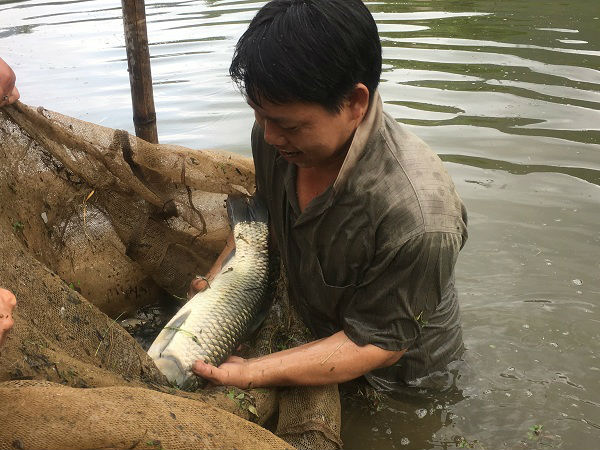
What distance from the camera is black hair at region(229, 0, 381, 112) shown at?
7.73ft

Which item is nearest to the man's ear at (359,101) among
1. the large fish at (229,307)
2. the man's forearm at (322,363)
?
the man's forearm at (322,363)

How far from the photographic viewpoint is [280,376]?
9.68 ft

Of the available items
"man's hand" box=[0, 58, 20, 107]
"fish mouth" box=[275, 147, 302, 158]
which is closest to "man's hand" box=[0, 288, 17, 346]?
"fish mouth" box=[275, 147, 302, 158]

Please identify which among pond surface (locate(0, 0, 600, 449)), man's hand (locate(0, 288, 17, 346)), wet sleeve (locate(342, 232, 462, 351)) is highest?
man's hand (locate(0, 288, 17, 346))

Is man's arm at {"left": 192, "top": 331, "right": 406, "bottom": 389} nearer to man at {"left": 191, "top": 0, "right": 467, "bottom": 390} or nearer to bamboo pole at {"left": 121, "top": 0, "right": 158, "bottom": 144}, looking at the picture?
man at {"left": 191, "top": 0, "right": 467, "bottom": 390}

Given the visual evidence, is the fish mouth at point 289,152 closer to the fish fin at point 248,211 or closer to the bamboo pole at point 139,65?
the fish fin at point 248,211

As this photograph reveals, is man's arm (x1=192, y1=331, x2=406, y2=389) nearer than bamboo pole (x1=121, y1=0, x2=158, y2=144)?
Yes

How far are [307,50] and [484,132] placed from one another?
495 centimetres

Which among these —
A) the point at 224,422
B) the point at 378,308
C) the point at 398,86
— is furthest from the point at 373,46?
the point at 398,86

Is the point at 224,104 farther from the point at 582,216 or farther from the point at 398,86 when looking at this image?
the point at 582,216

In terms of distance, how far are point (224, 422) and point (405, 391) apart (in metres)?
1.44

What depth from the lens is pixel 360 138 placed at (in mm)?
2688

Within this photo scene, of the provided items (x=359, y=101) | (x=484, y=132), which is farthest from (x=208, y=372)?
(x=484, y=132)

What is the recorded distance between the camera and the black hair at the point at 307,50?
7.73ft
